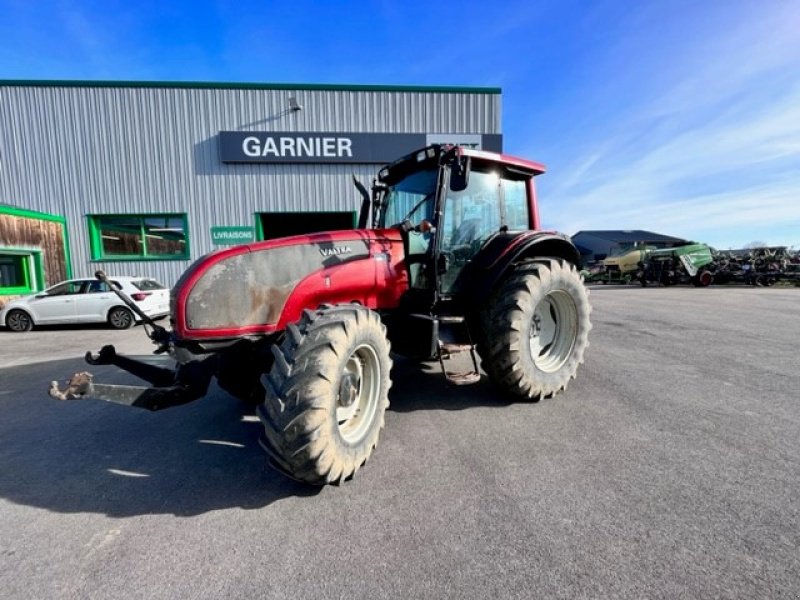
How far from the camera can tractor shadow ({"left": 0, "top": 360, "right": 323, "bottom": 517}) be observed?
243cm

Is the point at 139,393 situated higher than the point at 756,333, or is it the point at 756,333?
the point at 139,393

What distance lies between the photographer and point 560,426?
3.29m

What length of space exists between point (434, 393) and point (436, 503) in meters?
1.88

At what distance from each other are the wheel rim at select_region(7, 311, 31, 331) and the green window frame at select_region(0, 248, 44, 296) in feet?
7.72

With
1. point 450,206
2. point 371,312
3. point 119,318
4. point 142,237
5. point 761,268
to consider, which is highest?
point 142,237

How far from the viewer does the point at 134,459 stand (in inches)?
117

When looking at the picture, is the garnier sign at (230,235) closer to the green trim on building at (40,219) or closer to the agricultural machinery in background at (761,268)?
the green trim on building at (40,219)

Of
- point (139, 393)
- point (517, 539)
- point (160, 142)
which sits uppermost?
point (160, 142)

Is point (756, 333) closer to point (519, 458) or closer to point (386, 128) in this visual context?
point (519, 458)

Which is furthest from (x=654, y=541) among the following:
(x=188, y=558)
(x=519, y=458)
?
(x=188, y=558)

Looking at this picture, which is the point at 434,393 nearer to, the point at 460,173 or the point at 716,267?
the point at 460,173

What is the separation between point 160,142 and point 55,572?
1403 cm

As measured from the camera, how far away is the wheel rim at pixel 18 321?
937 cm

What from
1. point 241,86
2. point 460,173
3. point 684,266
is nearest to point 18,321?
point 241,86
